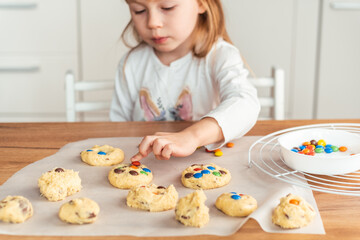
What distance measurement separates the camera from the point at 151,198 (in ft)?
2.02

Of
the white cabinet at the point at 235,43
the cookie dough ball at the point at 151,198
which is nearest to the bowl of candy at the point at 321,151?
the cookie dough ball at the point at 151,198

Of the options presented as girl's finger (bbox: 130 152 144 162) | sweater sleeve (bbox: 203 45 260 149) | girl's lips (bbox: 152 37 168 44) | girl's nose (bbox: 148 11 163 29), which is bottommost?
girl's finger (bbox: 130 152 144 162)

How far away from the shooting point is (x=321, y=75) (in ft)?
6.88

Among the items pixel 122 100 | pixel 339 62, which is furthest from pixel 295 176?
pixel 339 62

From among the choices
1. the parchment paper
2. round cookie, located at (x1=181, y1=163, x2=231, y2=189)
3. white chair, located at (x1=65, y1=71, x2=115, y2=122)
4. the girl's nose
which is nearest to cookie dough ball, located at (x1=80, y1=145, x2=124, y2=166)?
the parchment paper

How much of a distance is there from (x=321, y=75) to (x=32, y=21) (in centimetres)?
145

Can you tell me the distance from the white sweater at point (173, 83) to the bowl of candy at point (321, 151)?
12.2 inches

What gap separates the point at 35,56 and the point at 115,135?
4.31ft

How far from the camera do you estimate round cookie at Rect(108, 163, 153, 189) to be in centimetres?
69

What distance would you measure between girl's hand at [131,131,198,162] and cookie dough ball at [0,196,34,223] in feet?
0.76

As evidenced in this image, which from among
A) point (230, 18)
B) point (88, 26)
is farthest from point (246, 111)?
point (88, 26)

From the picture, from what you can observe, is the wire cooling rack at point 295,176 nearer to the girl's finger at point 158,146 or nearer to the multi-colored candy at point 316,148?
the multi-colored candy at point 316,148

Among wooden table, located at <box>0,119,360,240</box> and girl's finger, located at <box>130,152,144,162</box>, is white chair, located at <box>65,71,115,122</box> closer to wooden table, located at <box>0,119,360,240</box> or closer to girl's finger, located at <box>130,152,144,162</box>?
wooden table, located at <box>0,119,360,240</box>

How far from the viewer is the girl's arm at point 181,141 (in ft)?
2.51
